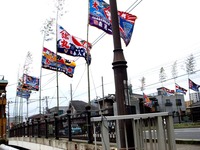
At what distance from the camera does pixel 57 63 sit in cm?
1838

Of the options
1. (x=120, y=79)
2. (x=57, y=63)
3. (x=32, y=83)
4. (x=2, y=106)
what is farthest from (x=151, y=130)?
(x=32, y=83)

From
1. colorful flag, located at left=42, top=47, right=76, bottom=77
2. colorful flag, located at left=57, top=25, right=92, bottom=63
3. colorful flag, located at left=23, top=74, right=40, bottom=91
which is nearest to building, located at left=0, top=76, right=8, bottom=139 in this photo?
colorful flag, located at left=42, top=47, right=76, bottom=77

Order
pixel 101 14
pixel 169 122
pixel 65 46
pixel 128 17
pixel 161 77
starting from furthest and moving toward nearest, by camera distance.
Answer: pixel 161 77 < pixel 65 46 < pixel 101 14 < pixel 128 17 < pixel 169 122

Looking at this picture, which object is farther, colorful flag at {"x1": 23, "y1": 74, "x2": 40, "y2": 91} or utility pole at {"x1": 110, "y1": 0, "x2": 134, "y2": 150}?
colorful flag at {"x1": 23, "y1": 74, "x2": 40, "y2": 91}

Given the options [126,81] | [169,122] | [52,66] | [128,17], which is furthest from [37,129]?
[169,122]

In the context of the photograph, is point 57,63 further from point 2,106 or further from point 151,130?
point 151,130

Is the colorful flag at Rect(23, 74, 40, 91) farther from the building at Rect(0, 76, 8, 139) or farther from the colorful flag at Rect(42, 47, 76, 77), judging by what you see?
the colorful flag at Rect(42, 47, 76, 77)

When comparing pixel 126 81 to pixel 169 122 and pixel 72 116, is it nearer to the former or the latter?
pixel 169 122

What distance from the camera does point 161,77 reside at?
71.8 m

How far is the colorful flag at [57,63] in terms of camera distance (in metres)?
18.2

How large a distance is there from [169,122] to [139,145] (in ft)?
2.99

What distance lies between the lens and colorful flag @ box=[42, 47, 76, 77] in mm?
18188

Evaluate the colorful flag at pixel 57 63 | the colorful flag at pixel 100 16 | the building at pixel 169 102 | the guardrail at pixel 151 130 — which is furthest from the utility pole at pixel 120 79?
the building at pixel 169 102

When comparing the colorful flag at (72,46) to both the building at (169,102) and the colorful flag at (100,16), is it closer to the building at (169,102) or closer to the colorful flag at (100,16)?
the colorful flag at (100,16)
